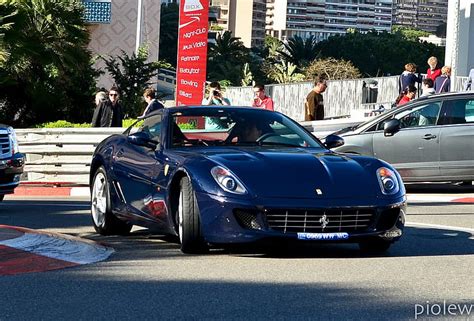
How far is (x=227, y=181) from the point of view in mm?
9852

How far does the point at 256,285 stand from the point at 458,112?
1033 cm

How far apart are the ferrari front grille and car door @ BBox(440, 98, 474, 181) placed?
8.45 metres

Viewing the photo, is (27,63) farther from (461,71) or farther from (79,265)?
(79,265)

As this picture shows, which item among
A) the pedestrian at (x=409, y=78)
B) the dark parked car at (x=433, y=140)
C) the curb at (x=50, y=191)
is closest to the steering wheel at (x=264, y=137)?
the dark parked car at (x=433, y=140)

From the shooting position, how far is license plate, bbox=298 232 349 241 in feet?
32.0

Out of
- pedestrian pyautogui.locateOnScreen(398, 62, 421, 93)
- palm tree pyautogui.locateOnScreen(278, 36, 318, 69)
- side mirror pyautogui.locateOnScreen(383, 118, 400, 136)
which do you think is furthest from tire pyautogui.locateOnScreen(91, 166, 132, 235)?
palm tree pyautogui.locateOnScreen(278, 36, 318, 69)

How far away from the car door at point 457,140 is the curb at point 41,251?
28.1 ft

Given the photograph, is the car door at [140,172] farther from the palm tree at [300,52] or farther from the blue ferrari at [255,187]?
the palm tree at [300,52]

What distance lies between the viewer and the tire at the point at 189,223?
9992mm

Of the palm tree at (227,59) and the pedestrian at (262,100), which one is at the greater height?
the palm tree at (227,59)

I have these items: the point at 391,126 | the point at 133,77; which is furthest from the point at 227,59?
the point at 391,126

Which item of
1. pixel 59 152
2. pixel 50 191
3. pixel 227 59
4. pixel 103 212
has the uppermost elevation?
pixel 227 59

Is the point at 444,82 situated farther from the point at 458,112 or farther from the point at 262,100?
the point at 458,112

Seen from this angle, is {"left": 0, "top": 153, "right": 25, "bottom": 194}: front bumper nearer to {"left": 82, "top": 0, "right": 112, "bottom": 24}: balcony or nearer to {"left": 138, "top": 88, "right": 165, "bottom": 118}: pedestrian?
{"left": 138, "top": 88, "right": 165, "bottom": 118}: pedestrian
